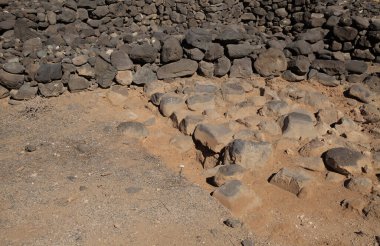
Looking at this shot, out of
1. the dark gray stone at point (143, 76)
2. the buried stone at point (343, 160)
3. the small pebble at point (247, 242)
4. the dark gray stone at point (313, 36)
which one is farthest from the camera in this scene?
Answer: the dark gray stone at point (313, 36)

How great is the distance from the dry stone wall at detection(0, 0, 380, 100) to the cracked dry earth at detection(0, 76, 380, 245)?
337mm

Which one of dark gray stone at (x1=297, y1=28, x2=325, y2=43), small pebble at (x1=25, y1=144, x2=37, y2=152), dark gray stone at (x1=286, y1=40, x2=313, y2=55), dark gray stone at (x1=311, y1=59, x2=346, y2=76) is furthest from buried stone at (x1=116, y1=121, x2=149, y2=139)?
dark gray stone at (x1=297, y1=28, x2=325, y2=43)

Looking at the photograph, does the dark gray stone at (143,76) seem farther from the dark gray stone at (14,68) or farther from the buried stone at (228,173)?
the buried stone at (228,173)

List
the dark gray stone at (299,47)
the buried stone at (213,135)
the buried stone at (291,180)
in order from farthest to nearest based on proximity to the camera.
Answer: the dark gray stone at (299,47) < the buried stone at (213,135) < the buried stone at (291,180)

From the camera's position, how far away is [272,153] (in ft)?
15.9

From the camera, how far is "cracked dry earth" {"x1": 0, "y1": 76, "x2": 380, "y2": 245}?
3.72 m

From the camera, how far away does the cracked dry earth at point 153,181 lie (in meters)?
3.72

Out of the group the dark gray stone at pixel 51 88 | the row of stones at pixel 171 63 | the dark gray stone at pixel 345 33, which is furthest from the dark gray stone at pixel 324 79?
the dark gray stone at pixel 51 88

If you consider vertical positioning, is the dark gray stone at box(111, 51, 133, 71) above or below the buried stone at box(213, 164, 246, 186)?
above

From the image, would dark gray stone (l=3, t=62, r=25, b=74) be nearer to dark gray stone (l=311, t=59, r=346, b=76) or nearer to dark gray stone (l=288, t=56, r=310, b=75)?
dark gray stone (l=288, t=56, r=310, b=75)

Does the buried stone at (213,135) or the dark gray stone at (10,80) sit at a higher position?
the dark gray stone at (10,80)

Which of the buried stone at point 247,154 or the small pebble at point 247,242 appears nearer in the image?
the small pebble at point 247,242

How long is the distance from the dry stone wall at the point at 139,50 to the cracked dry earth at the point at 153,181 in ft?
1.11

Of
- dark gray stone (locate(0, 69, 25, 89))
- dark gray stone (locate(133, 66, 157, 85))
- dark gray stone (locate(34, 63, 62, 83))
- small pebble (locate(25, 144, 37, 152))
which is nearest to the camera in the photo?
small pebble (locate(25, 144, 37, 152))
